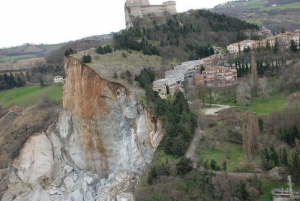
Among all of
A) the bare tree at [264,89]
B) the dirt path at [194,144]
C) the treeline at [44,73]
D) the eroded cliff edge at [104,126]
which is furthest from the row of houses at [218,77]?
the treeline at [44,73]

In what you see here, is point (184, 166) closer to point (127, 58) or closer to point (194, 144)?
point (194, 144)

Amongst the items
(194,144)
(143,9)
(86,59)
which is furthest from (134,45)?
(194,144)

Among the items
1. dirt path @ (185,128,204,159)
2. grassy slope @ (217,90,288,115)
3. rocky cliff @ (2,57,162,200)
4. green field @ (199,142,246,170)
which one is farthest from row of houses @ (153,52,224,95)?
green field @ (199,142,246,170)

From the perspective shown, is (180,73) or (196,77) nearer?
(196,77)

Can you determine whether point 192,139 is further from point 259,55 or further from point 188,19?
point 188,19

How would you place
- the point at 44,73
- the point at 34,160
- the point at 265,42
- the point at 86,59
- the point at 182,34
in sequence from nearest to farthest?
the point at 34,160
the point at 86,59
the point at 265,42
the point at 182,34
the point at 44,73

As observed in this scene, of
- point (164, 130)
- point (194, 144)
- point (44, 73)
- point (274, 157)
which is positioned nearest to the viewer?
point (274, 157)
